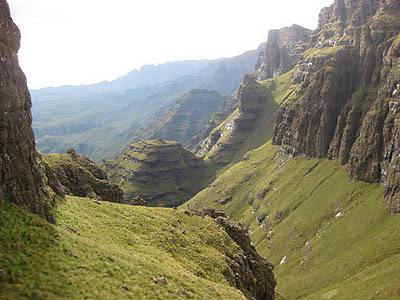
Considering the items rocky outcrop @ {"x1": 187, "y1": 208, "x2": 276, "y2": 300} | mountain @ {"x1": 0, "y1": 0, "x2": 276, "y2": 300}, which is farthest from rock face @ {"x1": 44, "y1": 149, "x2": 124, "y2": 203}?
rocky outcrop @ {"x1": 187, "y1": 208, "x2": 276, "y2": 300}

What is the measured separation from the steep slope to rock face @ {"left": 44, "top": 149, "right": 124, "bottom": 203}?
27694mm

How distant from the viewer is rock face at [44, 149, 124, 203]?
10862 centimetres

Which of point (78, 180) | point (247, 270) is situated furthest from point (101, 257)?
point (78, 180)

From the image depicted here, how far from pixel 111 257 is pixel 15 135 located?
2028cm

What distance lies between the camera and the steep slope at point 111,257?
45375 mm

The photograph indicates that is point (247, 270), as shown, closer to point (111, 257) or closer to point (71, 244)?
point (111, 257)

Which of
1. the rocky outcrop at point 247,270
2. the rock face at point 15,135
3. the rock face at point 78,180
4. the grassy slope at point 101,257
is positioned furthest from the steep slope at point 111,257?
the rock face at point 78,180

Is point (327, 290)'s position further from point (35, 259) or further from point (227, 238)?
point (35, 259)

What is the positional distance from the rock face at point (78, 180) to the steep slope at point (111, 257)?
27694mm

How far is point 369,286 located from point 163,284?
95938 millimetres

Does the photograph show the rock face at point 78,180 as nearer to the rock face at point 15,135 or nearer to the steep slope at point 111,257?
the steep slope at point 111,257

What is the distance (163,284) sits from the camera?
178 ft

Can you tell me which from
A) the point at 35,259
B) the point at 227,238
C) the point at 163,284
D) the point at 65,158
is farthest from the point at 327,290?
the point at 35,259

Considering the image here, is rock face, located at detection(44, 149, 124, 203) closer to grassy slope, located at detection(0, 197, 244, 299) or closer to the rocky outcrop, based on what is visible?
grassy slope, located at detection(0, 197, 244, 299)
